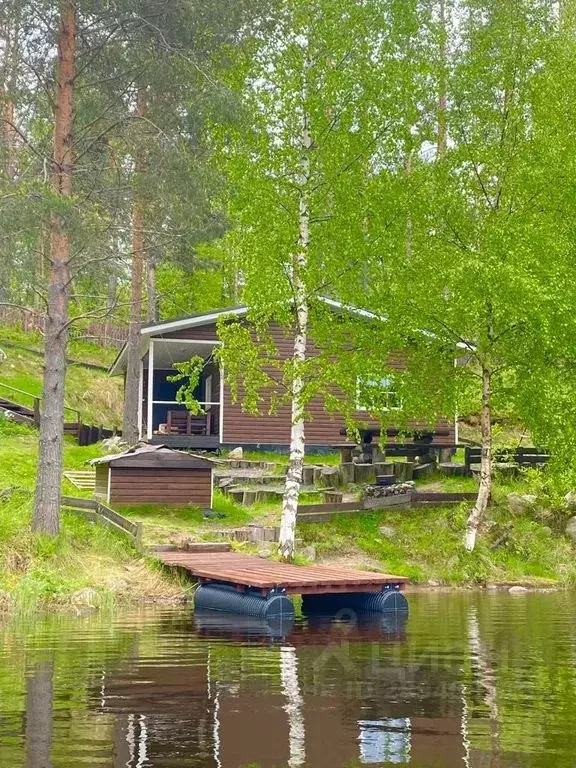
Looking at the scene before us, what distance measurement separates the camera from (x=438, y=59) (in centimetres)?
2708

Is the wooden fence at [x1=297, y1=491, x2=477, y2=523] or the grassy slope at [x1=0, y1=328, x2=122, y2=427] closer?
the wooden fence at [x1=297, y1=491, x2=477, y2=523]

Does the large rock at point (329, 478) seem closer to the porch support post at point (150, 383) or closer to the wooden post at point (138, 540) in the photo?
the porch support post at point (150, 383)

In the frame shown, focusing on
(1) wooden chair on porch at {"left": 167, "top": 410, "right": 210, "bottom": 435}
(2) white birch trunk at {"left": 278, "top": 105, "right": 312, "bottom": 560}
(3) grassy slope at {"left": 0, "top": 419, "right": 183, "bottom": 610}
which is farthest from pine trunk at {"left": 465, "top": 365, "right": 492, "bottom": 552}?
(1) wooden chair on porch at {"left": 167, "top": 410, "right": 210, "bottom": 435}

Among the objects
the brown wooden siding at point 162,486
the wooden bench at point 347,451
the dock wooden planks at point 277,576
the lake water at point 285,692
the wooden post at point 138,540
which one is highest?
the wooden bench at point 347,451

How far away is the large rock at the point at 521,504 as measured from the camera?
90.5 ft

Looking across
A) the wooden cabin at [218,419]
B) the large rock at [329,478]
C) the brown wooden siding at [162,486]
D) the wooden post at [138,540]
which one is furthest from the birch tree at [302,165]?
the wooden cabin at [218,419]

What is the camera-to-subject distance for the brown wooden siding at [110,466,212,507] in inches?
1059

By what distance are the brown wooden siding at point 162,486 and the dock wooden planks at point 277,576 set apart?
509 centimetres

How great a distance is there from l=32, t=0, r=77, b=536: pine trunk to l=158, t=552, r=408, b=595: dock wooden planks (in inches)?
106

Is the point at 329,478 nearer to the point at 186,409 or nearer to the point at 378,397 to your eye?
the point at 378,397

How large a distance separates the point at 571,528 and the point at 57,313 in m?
14.5

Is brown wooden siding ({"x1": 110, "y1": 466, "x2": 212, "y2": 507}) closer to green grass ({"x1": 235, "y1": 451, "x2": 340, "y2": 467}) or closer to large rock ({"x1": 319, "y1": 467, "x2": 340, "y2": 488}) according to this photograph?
large rock ({"x1": 319, "y1": 467, "x2": 340, "y2": 488})

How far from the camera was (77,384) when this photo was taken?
161 feet

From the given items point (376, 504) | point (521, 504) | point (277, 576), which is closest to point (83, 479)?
point (376, 504)
